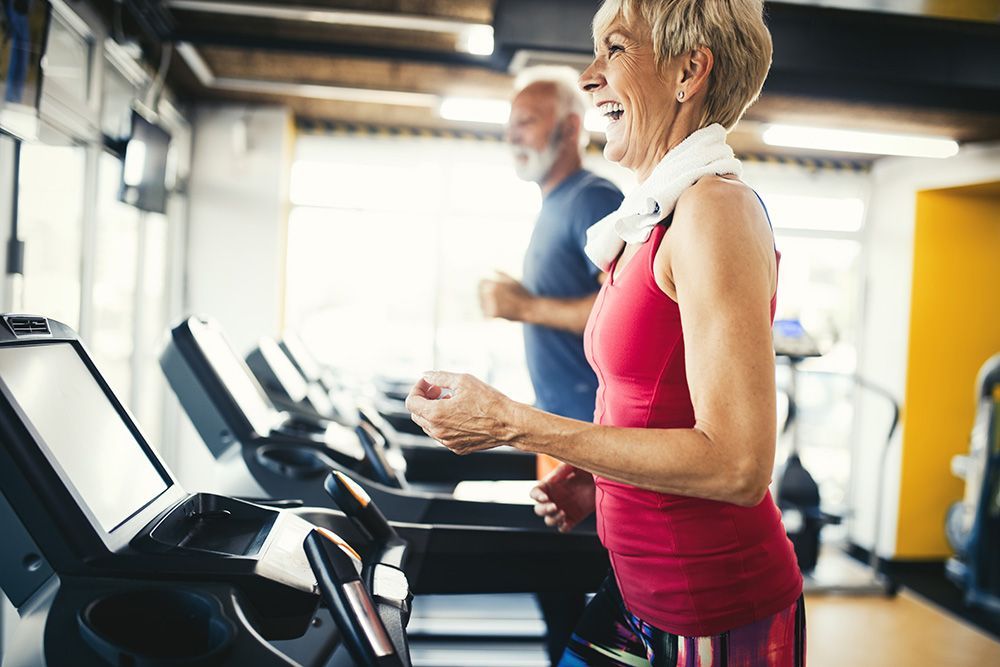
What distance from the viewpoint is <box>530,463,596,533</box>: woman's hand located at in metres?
1.39

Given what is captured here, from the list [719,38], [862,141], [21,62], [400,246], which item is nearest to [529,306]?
[719,38]

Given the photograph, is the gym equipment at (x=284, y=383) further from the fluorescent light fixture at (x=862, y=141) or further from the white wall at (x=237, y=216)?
the fluorescent light fixture at (x=862, y=141)

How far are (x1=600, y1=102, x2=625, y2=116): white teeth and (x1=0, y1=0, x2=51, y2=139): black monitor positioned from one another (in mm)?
2114

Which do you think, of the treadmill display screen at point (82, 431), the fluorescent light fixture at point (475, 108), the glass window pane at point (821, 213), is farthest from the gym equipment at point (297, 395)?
the glass window pane at point (821, 213)

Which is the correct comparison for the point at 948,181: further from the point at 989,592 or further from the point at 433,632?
the point at 433,632

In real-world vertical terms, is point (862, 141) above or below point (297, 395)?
above

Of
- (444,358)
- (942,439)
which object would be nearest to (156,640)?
(444,358)

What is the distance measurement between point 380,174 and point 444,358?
1.51m

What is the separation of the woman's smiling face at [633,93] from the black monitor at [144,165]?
10.2 feet

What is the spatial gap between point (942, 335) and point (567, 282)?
174 inches

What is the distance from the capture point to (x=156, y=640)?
38.1 inches

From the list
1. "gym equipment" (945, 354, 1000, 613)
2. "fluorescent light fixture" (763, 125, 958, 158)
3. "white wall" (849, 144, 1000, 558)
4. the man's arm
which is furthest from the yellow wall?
the man's arm

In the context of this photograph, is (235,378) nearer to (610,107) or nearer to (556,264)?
(556,264)

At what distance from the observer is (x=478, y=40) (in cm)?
411
